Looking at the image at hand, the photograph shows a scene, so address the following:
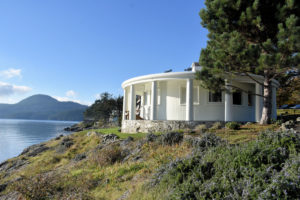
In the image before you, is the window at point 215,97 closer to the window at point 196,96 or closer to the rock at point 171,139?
the window at point 196,96

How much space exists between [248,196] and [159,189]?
1653 millimetres

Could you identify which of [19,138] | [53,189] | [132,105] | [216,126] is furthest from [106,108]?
[53,189]

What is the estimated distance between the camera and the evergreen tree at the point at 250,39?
8.95 m

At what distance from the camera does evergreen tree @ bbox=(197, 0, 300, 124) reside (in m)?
8.95

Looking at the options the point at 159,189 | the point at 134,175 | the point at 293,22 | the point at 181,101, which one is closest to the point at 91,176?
the point at 134,175

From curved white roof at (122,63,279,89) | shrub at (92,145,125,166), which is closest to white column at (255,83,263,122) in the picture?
curved white roof at (122,63,279,89)

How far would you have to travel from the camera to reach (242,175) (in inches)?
147

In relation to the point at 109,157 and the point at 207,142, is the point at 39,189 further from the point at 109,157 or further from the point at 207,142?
Answer: the point at 207,142

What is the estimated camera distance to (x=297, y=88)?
86.1ft

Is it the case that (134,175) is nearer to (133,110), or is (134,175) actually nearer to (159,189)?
(159,189)

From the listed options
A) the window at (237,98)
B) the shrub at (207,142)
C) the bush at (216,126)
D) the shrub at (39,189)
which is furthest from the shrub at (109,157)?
the window at (237,98)

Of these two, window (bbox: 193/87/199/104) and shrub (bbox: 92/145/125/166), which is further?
window (bbox: 193/87/199/104)

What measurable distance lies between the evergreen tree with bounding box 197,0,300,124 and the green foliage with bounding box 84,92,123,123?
2276 centimetres

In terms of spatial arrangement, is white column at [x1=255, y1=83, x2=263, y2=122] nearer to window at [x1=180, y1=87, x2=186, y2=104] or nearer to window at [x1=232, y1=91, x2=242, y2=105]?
window at [x1=232, y1=91, x2=242, y2=105]
